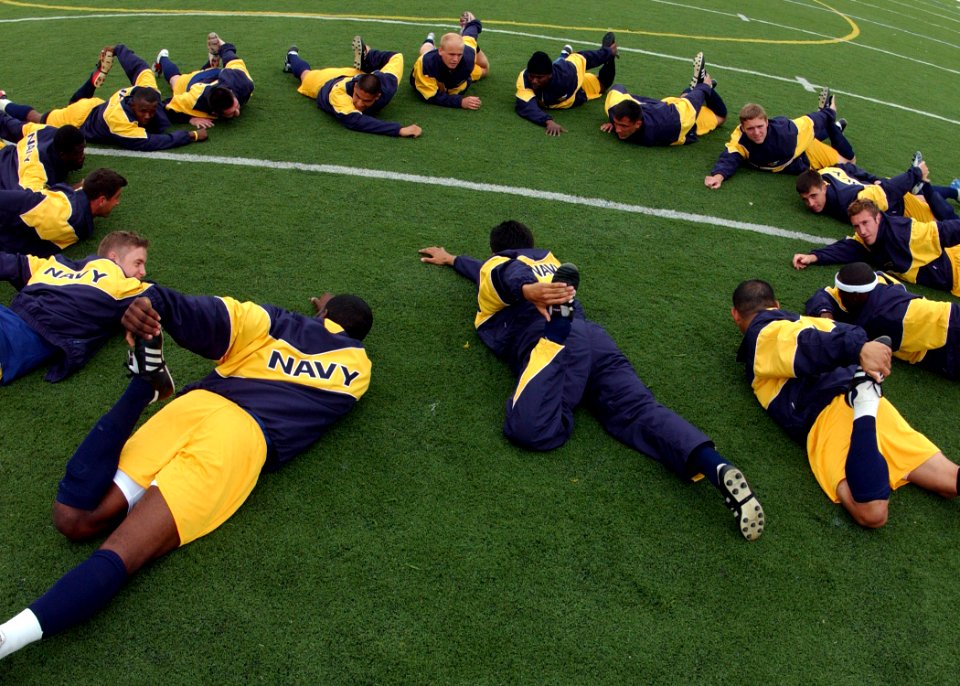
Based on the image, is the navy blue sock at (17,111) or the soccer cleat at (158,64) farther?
the soccer cleat at (158,64)

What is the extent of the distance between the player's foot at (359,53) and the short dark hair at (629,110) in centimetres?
316

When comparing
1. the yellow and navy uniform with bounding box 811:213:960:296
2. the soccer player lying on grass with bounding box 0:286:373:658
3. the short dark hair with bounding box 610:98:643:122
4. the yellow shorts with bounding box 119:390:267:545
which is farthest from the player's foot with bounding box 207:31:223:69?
the yellow and navy uniform with bounding box 811:213:960:296

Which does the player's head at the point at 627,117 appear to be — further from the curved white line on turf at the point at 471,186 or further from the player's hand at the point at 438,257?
the player's hand at the point at 438,257

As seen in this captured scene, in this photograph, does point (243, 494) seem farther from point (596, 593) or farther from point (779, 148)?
point (779, 148)

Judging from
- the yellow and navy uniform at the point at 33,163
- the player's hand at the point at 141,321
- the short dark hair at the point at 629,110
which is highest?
the player's hand at the point at 141,321

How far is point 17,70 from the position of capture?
356 inches

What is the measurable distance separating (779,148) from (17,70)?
918cm

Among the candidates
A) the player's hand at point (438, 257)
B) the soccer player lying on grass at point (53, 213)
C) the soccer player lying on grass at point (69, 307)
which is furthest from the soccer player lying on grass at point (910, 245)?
the soccer player lying on grass at point (53, 213)

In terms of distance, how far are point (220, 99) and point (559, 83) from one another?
3.76 meters

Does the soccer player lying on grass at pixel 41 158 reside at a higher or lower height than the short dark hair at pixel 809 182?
lower

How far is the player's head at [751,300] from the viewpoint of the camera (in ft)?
15.4

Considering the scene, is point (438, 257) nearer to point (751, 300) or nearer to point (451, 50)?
point (751, 300)

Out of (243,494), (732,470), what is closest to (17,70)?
(243,494)

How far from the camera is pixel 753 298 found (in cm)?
468
